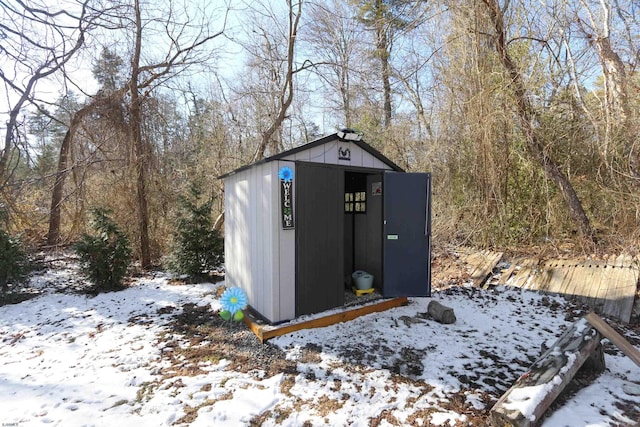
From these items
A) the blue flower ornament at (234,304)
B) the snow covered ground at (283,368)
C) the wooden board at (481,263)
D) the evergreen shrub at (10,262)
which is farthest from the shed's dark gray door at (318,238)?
the evergreen shrub at (10,262)

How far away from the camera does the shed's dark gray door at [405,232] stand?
4008 millimetres

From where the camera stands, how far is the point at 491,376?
2.61 metres

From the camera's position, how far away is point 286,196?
3.28 m

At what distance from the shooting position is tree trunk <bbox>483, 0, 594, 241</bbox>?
5.13 metres

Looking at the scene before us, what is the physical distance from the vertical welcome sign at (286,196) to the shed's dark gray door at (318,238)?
0.29 feet

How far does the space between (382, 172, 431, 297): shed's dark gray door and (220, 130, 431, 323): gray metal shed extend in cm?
1

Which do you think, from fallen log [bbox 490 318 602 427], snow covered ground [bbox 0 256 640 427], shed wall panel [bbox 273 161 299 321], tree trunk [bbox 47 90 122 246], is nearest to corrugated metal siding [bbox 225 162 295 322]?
shed wall panel [bbox 273 161 299 321]

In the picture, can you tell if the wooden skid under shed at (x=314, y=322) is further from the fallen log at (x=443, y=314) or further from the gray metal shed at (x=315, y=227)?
the fallen log at (x=443, y=314)

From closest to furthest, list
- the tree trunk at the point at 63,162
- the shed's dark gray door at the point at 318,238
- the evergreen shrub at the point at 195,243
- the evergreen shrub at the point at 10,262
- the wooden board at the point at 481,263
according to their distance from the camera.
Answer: the shed's dark gray door at the point at 318,238 < the evergreen shrub at the point at 10,262 < the wooden board at the point at 481,263 < the evergreen shrub at the point at 195,243 < the tree trunk at the point at 63,162

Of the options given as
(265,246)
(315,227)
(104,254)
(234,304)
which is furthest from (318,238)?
(104,254)

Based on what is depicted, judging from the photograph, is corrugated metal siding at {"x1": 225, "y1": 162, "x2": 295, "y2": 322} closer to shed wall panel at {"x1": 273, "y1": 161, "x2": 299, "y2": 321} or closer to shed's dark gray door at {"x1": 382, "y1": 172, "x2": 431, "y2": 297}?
shed wall panel at {"x1": 273, "y1": 161, "x2": 299, "y2": 321}

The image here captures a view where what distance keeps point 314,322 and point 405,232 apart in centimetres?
165

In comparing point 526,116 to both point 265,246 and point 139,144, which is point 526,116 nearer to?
point 265,246

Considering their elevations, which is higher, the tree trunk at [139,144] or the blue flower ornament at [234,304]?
the tree trunk at [139,144]
